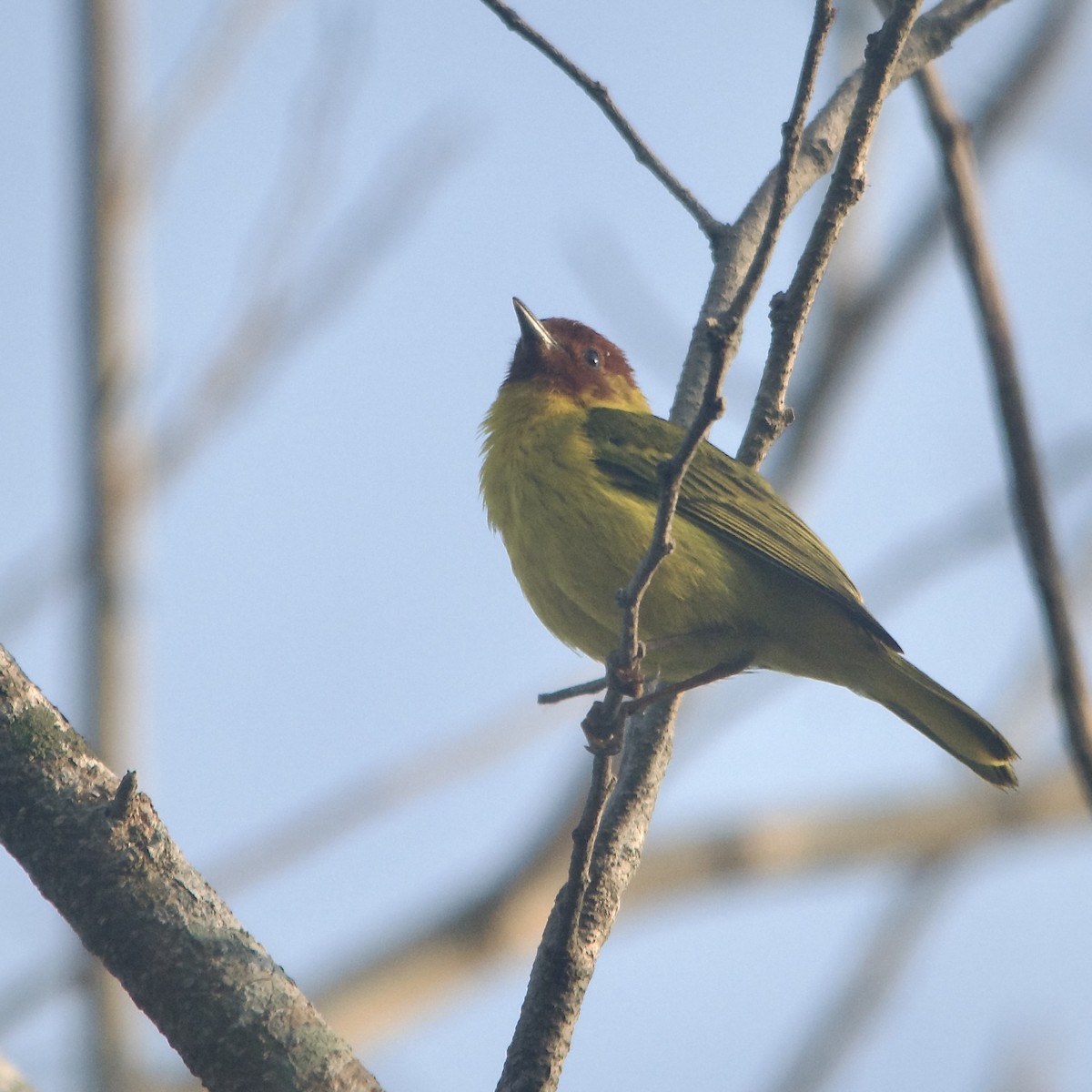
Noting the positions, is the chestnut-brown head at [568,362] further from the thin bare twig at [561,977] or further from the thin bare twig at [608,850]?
the thin bare twig at [561,977]

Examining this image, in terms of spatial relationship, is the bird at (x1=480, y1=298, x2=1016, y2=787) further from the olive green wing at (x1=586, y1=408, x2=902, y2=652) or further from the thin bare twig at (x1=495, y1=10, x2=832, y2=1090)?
the thin bare twig at (x1=495, y1=10, x2=832, y2=1090)

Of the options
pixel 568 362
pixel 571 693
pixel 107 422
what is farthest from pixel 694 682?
pixel 107 422

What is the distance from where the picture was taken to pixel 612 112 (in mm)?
3869

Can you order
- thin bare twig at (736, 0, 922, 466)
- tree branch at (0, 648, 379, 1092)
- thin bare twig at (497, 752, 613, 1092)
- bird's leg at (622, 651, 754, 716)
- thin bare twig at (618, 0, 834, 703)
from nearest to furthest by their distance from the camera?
tree branch at (0, 648, 379, 1092)
thin bare twig at (618, 0, 834, 703)
thin bare twig at (497, 752, 613, 1092)
thin bare twig at (736, 0, 922, 466)
bird's leg at (622, 651, 754, 716)

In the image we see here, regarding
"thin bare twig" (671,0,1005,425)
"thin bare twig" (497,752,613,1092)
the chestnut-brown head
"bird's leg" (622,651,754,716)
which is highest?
the chestnut-brown head

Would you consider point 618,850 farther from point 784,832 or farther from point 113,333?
point 784,832

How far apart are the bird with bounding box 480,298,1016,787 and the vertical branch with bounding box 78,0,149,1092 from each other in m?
2.62

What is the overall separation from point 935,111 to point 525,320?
2.50 metres

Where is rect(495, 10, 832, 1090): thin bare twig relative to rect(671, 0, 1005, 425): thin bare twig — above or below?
below

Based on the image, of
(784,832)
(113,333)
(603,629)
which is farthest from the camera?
(784,832)

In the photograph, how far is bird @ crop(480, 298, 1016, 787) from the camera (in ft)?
14.1

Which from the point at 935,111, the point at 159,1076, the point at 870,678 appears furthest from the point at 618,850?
the point at 159,1076

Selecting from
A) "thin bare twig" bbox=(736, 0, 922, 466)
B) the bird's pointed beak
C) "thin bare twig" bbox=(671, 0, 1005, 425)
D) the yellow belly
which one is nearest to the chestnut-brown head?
the bird's pointed beak

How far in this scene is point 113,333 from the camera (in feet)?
21.7
